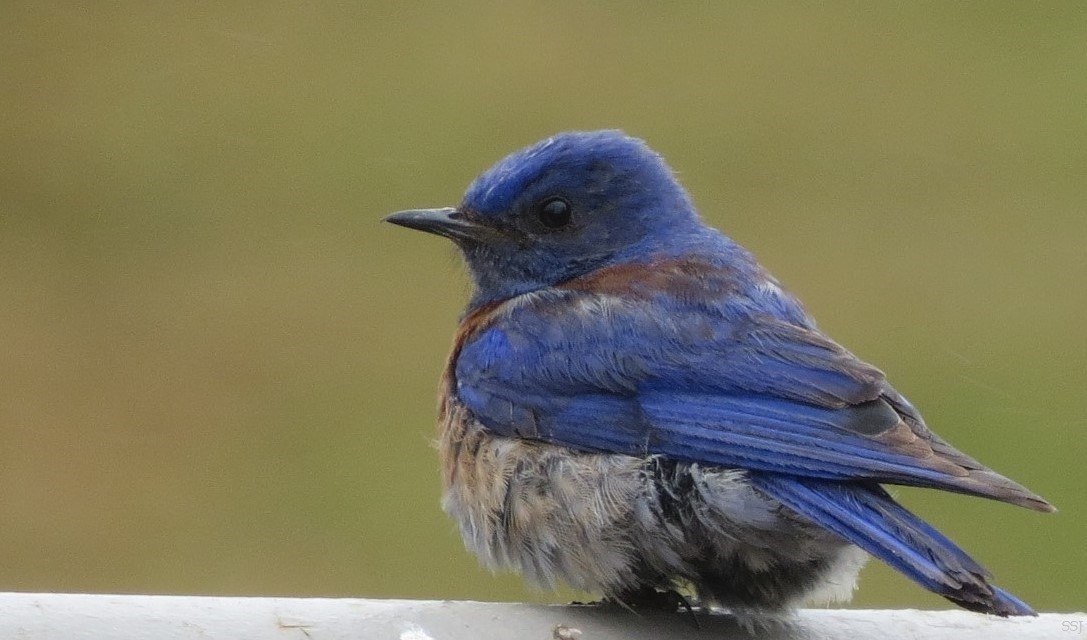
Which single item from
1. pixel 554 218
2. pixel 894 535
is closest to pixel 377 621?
pixel 894 535

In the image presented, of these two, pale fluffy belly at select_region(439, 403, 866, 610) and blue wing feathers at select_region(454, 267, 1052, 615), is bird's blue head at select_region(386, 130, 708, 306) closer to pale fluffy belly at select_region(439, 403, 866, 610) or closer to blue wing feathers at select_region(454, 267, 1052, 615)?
blue wing feathers at select_region(454, 267, 1052, 615)

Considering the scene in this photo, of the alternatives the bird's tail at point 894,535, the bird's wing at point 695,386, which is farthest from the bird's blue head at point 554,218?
the bird's tail at point 894,535

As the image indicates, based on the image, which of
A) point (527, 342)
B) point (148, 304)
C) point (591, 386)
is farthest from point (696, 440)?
point (148, 304)

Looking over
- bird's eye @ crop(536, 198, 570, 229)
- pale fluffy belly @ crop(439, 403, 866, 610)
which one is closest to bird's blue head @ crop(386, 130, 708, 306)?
bird's eye @ crop(536, 198, 570, 229)

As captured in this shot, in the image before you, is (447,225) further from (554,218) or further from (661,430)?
(661,430)

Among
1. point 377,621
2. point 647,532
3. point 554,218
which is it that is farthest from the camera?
point 554,218

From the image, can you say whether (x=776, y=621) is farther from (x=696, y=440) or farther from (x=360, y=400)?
(x=360, y=400)

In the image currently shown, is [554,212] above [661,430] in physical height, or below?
above

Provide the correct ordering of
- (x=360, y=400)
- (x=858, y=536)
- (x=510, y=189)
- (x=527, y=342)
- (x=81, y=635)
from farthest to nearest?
(x=360, y=400), (x=510, y=189), (x=527, y=342), (x=858, y=536), (x=81, y=635)
